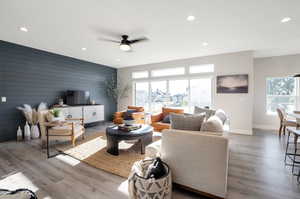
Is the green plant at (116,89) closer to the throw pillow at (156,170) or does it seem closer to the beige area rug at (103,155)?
the beige area rug at (103,155)

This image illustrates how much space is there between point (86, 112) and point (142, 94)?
275 centimetres

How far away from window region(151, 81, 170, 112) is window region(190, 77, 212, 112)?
1162 millimetres

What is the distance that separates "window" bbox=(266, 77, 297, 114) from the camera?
205 inches

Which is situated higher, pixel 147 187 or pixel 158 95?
pixel 158 95

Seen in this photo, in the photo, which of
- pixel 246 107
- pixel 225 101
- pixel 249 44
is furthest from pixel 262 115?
pixel 249 44

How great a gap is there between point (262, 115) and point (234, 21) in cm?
456

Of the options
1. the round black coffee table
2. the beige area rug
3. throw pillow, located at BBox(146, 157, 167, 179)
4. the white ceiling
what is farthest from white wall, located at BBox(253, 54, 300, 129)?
throw pillow, located at BBox(146, 157, 167, 179)

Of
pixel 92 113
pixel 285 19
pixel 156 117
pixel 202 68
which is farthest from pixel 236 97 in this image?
pixel 92 113

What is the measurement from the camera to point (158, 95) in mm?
6609

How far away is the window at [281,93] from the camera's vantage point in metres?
5.21

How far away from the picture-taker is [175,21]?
2.84 metres

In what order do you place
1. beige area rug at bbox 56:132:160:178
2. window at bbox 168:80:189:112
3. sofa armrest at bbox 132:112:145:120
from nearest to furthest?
beige area rug at bbox 56:132:160:178
sofa armrest at bbox 132:112:145:120
window at bbox 168:80:189:112

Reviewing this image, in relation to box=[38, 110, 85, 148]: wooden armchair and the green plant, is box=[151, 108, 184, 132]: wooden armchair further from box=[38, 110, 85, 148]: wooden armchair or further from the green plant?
the green plant

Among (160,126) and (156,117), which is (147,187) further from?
(156,117)
